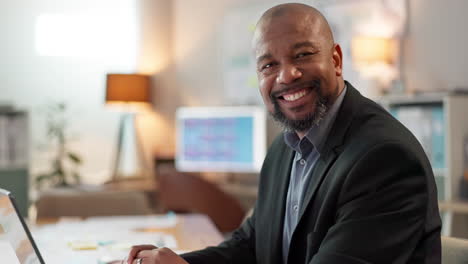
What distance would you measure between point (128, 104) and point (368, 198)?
4.92 m

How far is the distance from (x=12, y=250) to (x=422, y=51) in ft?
11.4

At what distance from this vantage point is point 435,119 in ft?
12.4

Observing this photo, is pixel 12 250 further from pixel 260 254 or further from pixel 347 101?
pixel 347 101

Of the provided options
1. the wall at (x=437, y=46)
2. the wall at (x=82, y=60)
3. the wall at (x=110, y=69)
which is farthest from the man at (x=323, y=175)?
the wall at (x=82, y=60)

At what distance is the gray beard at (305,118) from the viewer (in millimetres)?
1559

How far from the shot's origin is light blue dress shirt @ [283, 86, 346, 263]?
5.13 ft

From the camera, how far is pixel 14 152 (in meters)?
5.33

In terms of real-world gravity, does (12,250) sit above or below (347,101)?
below

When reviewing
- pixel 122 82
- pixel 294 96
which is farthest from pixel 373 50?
pixel 294 96

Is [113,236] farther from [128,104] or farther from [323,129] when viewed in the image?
[128,104]

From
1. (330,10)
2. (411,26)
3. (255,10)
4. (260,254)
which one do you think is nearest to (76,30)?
(255,10)

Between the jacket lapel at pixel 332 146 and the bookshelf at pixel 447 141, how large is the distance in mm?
2280

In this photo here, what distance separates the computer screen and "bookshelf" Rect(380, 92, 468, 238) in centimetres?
138

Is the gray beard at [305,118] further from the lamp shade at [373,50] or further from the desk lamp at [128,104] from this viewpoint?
the desk lamp at [128,104]
